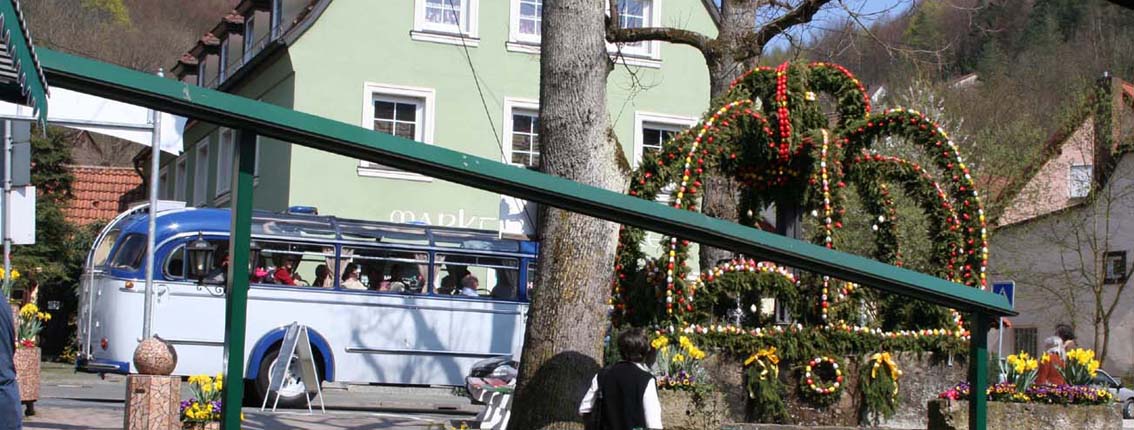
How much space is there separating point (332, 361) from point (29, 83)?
1789 centimetres

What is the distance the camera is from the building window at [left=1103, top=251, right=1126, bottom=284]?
42281 millimetres

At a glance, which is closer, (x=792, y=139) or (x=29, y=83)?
(x=29, y=83)

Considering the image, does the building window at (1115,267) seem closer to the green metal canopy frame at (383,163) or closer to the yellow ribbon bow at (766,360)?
the yellow ribbon bow at (766,360)

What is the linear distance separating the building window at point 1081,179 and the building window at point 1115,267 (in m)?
2.13

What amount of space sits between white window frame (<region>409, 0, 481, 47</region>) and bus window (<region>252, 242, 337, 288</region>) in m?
10.9

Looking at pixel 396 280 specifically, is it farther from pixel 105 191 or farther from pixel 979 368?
pixel 105 191

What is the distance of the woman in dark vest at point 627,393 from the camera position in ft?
23.2

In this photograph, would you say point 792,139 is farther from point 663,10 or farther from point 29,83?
point 663,10

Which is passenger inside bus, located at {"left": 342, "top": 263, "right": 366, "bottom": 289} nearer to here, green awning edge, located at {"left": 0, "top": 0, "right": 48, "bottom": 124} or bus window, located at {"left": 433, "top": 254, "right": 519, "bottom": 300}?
bus window, located at {"left": 433, "top": 254, "right": 519, "bottom": 300}

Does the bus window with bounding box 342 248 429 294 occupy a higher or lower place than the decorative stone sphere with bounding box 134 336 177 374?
higher

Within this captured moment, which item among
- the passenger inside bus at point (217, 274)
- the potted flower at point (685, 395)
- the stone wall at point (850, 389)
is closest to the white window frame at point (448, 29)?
the passenger inside bus at point (217, 274)

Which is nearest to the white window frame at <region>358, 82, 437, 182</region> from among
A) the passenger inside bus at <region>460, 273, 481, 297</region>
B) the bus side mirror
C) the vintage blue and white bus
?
the passenger inside bus at <region>460, 273, 481, 297</region>

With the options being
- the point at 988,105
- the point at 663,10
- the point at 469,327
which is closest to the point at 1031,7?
the point at 988,105

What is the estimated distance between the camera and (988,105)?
42.2 meters
